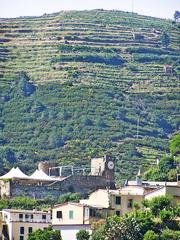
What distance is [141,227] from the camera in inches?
4158

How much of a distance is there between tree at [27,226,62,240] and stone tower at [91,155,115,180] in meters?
22.0

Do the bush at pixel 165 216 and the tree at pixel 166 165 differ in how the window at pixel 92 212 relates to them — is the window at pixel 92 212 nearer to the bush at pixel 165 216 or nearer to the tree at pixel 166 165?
the bush at pixel 165 216

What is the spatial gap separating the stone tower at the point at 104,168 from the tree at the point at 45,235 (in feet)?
72.3

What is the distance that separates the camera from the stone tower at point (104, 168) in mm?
130375

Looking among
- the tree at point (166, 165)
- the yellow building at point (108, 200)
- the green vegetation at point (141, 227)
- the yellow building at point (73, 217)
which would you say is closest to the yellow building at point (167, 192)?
the yellow building at point (108, 200)

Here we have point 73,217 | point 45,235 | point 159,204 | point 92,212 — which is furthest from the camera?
point 92,212

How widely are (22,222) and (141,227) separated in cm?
1086

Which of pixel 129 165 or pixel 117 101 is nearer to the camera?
pixel 129 165

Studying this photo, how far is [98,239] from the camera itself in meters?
105

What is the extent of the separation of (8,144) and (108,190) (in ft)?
207

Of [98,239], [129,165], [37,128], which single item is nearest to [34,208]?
[98,239]

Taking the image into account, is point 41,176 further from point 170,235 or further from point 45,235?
point 170,235

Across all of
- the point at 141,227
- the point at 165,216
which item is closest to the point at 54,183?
the point at 165,216

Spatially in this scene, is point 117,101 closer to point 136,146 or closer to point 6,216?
point 136,146
